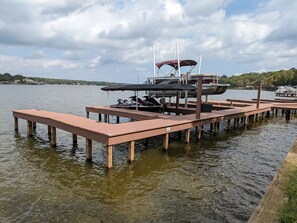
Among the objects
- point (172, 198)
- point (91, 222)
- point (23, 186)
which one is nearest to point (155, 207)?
point (172, 198)

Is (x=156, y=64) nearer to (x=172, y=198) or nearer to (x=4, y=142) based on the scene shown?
(x=4, y=142)

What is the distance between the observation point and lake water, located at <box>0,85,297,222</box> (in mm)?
6152

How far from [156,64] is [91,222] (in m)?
17.3

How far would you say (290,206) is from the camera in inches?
169

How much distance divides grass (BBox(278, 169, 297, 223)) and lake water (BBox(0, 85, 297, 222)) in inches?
53.9

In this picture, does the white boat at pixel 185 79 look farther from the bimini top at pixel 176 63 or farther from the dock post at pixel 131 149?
the dock post at pixel 131 149

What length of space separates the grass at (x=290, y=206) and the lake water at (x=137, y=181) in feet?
4.49

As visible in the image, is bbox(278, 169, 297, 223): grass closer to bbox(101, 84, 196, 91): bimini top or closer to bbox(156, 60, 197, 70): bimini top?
bbox(101, 84, 196, 91): bimini top

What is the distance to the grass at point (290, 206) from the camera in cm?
391

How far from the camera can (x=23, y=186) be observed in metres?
7.61

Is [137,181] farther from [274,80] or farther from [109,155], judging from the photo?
[274,80]

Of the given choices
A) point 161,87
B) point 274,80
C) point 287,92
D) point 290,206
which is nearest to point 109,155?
point 290,206

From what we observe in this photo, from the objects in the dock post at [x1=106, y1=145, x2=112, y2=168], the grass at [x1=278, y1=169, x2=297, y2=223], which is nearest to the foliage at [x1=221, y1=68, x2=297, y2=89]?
the dock post at [x1=106, y1=145, x2=112, y2=168]

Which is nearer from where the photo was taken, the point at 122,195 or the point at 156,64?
the point at 122,195
